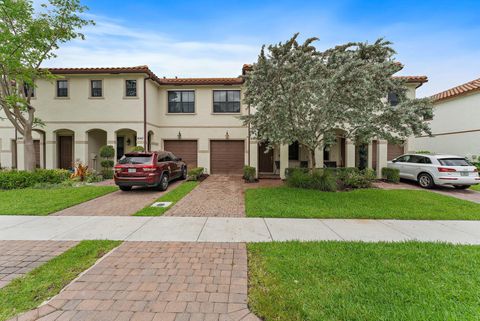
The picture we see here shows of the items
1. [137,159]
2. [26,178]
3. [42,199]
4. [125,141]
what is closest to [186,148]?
[125,141]

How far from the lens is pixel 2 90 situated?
36.7 feet

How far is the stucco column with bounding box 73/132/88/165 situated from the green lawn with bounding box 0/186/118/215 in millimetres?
4595

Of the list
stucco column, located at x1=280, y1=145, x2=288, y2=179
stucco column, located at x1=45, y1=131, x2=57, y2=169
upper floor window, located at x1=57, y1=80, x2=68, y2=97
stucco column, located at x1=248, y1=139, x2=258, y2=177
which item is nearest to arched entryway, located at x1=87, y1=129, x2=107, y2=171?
stucco column, located at x1=45, y1=131, x2=57, y2=169

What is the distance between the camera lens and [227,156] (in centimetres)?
1497

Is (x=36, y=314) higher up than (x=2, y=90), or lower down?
lower down

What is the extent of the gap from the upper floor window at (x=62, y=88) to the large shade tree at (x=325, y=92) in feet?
40.5

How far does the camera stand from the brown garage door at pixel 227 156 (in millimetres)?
14930

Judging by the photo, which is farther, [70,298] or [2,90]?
[2,90]

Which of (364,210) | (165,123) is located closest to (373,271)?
(364,210)

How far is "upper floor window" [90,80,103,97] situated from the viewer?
13.6 meters

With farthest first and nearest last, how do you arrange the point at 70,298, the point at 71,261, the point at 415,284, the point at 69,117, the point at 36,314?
the point at 69,117 < the point at 71,261 < the point at 415,284 < the point at 70,298 < the point at 36,314

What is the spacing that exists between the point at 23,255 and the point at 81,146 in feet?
39.2

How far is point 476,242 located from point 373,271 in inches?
116

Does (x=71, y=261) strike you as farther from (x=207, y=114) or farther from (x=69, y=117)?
(x=69, y=117)
